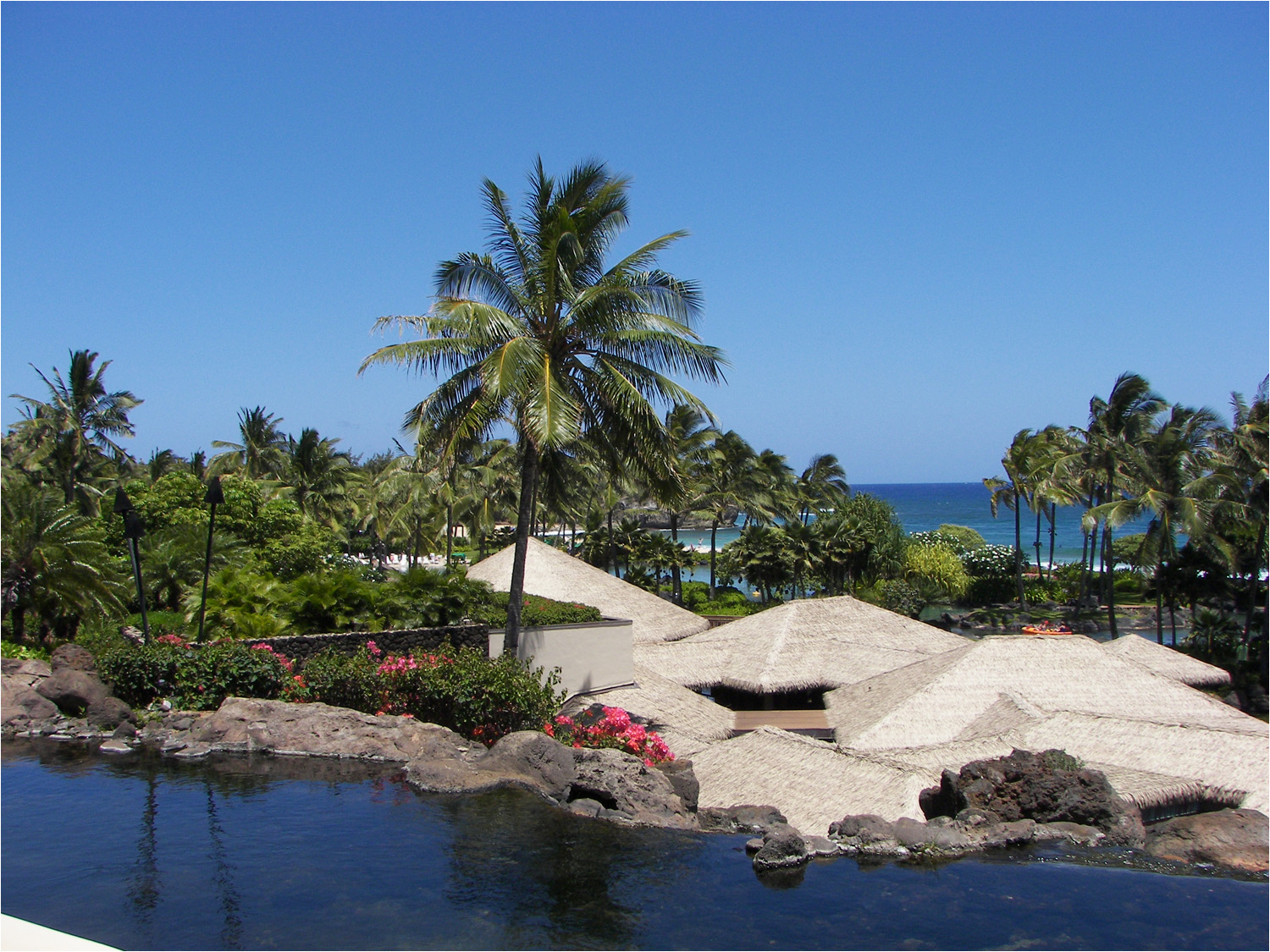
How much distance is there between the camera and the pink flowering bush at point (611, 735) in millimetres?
12859

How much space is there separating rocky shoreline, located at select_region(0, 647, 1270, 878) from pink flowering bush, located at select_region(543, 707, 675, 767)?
853 mm

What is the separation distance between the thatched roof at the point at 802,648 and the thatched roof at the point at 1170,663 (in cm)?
372

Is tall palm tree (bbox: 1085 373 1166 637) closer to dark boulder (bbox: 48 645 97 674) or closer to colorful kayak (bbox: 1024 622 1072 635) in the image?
colorful kayak (bbox: 1024 622 1072 635)

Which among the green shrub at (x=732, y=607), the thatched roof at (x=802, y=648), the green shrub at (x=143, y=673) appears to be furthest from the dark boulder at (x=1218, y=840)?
the green shrub at (x=732, y=607)

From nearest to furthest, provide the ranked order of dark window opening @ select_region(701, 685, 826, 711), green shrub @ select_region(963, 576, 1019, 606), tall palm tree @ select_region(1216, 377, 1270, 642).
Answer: dark window opening @ select_region(701, 685, 826, 711)
tall palm tree @ select_region(1216, 377, 1270, 642)
green shrub @ select_region(963, 576, 1019, 606)

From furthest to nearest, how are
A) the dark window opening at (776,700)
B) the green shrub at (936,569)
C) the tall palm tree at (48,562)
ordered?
the green shrub at (936,569)
the dark window opening at (776,700)
the tall palm tree at (48,562)

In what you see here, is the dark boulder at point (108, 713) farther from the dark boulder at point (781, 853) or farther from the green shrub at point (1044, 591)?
the green shrub at point (1044, 591)

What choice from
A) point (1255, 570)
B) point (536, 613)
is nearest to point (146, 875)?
point (536, 613)

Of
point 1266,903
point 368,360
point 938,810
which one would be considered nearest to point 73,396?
point 368,360

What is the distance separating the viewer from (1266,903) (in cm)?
834

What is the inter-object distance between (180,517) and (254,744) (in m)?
18.1

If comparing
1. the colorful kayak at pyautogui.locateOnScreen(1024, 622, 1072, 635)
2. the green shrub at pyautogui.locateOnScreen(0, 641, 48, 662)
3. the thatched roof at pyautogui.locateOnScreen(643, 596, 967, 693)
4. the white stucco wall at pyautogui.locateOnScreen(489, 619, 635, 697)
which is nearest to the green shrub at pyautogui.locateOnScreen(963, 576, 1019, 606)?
the colorful kayak at pyautogui.locateOnScreen(1024, 622, 1072, 635)

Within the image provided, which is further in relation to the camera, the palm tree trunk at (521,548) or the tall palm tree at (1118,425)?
the tall palm tree at (1118,425)

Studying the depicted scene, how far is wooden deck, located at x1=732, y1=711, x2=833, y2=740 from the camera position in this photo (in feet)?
62.8
